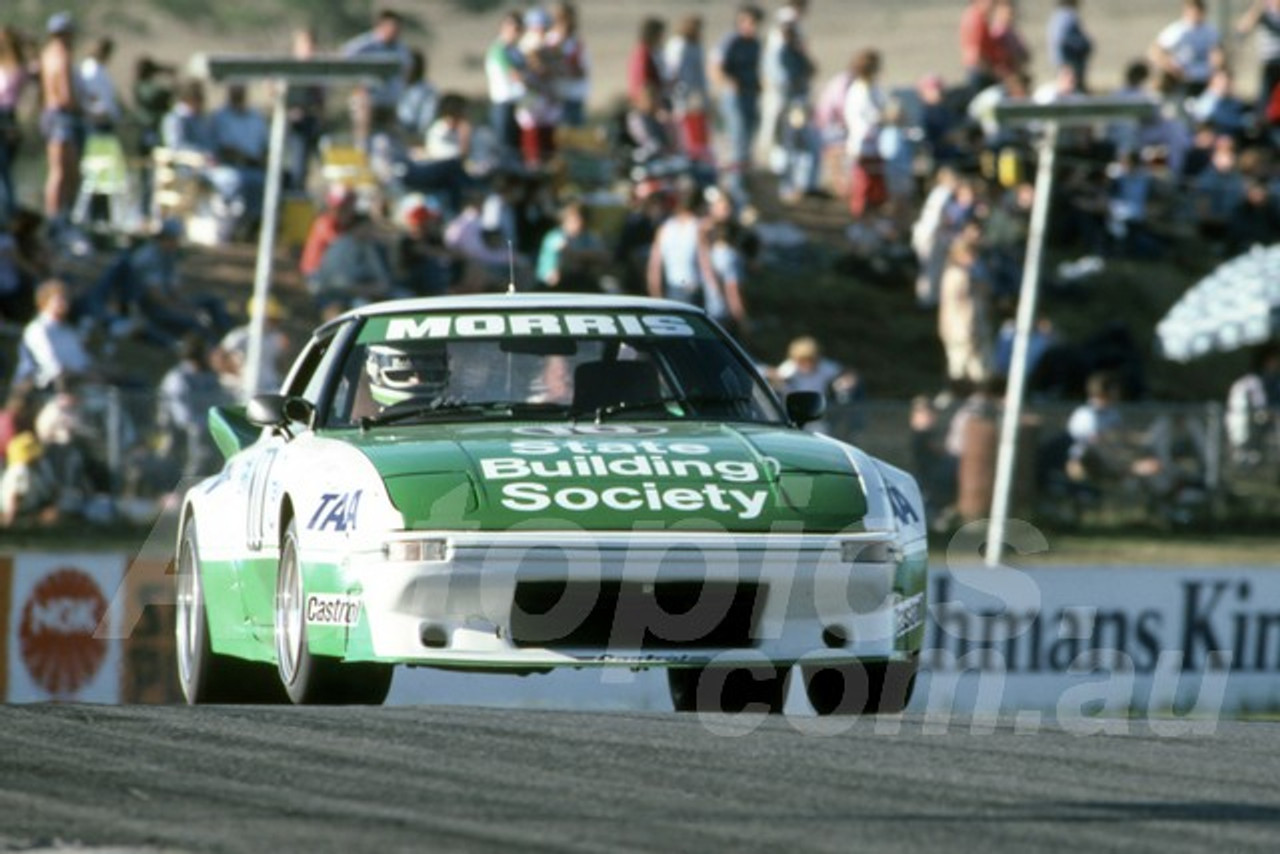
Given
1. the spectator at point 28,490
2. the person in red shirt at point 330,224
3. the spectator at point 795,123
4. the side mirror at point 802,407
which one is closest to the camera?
the side mirror at point 802,407

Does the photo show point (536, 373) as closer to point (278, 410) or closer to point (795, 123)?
point (278, 410)

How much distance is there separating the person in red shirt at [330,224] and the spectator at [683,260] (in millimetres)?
2256

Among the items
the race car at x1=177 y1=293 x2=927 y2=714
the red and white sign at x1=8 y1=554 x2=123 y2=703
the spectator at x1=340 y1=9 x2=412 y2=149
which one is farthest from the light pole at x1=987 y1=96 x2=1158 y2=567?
the race car at x1=177 y1=293 x2=927 y2=714

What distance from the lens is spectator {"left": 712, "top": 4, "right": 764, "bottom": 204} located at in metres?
24.1

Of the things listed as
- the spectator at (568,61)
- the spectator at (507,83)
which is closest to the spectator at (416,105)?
the spectator at (507,83)

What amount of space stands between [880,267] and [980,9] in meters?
2.66

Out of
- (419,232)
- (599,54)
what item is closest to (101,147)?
(419,232)

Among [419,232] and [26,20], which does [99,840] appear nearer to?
[419,232]

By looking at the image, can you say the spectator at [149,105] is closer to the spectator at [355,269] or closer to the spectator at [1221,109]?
the spectator at [355,269]

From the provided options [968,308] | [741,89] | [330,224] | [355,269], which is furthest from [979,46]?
[355,269]

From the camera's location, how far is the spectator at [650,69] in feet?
76.2

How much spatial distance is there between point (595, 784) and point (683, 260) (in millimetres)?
14114

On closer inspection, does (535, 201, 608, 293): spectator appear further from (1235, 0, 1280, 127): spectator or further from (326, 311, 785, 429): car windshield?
(326, 311, 785, 429): car windshield

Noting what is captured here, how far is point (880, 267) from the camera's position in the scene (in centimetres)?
A: 2373
